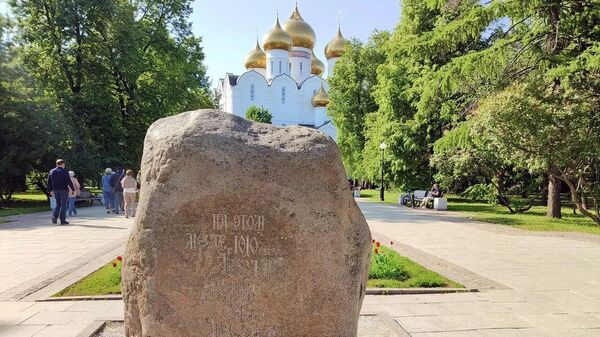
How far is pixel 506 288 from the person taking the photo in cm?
658

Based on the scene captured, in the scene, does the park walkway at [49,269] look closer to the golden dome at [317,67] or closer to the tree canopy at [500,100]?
the tree canopy at [500,100]

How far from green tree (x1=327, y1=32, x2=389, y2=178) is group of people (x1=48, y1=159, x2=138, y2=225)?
20.3m

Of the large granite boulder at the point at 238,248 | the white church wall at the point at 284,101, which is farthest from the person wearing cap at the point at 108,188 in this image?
the white church wall at the point at 284,101

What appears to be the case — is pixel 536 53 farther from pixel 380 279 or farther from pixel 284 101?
pixel 284 101

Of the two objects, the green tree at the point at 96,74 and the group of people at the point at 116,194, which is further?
the green tree at the point at 96,74

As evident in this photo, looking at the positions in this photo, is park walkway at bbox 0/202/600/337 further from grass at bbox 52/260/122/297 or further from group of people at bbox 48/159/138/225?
group of people at bbox 48/159/138/225

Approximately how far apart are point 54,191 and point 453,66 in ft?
44.2

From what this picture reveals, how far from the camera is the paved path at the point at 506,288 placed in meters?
5.04

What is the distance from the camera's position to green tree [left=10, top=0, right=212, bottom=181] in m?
22.5

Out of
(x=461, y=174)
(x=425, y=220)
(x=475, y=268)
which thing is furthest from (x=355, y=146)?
(x=475, y=268)

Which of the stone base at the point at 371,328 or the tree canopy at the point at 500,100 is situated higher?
the tree canopy at the point at 500,100

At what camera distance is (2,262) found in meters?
8.13

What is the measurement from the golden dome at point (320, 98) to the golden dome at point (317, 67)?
5.15m

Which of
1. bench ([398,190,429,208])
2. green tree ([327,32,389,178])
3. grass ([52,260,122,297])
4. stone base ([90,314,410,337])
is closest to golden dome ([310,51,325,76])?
green tree ([327,32,389,178])
